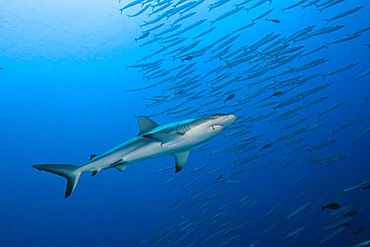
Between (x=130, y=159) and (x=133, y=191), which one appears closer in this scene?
(x=130, y=159)

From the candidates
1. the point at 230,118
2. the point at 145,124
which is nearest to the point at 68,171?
the point at 145,124

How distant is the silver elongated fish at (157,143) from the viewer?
238 cm

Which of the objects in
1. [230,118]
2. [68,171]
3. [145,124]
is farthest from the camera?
[145,124]

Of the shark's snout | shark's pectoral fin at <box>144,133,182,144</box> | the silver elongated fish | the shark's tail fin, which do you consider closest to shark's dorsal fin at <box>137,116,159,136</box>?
the silver elongated fish

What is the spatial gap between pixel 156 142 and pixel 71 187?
110 centimetres

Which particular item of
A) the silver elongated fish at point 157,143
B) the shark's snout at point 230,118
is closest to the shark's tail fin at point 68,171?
the silver elongated fish at point 157,143

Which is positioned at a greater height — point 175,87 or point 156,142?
point 175,87

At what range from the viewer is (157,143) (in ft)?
8.40

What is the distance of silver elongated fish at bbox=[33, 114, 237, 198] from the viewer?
2.38 meters

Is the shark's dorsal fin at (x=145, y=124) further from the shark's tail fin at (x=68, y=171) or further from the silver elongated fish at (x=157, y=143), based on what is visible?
the shark's tail fin at (x=68, y=171)

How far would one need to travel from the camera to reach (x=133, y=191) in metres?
92.9

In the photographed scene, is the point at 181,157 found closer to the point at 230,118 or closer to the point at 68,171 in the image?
the point at 230,118

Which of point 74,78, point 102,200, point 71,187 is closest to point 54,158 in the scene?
point 74,78

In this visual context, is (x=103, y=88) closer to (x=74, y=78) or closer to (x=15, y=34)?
(x=74, y=78)
